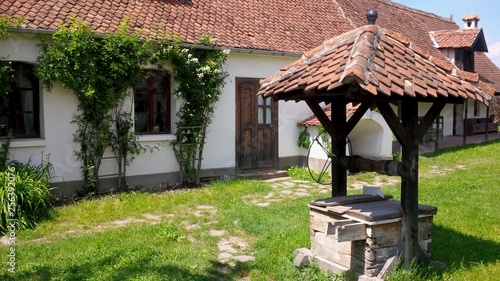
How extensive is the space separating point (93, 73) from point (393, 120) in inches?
243

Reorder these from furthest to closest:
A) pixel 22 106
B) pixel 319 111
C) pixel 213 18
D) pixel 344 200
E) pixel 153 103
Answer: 1. pixel 213 18
2. pixel 153 103
3. pixel 22 106
4. pixel 319 111
5. pixel 344 200

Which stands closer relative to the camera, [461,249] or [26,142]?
[461,249]

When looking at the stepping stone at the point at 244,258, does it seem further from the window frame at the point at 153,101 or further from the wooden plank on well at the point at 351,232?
the window frame at the point at 153,101

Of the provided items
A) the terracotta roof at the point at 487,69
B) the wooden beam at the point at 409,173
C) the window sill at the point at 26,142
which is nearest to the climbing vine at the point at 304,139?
the window sill at the point at 26,142

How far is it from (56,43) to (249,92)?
Answer: 4.82m

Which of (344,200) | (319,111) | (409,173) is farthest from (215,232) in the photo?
(409,173)

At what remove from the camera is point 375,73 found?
3.90 m

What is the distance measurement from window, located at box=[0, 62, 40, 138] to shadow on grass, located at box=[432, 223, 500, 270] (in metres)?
7.29

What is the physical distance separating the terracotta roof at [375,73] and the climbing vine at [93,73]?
4720mm

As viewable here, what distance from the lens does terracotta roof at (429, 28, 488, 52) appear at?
19.0 metres

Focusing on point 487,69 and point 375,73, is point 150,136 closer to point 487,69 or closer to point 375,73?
point 375,73

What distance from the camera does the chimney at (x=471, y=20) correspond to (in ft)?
74.8

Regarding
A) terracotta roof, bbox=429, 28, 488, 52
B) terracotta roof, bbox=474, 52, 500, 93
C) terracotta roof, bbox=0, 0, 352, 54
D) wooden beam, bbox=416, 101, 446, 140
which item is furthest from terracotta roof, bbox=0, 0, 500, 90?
terracotta roof, bbox=474, 52, 500, 93

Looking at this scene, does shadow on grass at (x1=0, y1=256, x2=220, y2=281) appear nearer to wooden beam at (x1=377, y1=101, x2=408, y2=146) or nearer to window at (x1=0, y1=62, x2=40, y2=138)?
wooden beam at (x1=377, y1=101, x2=408, y2=146)
